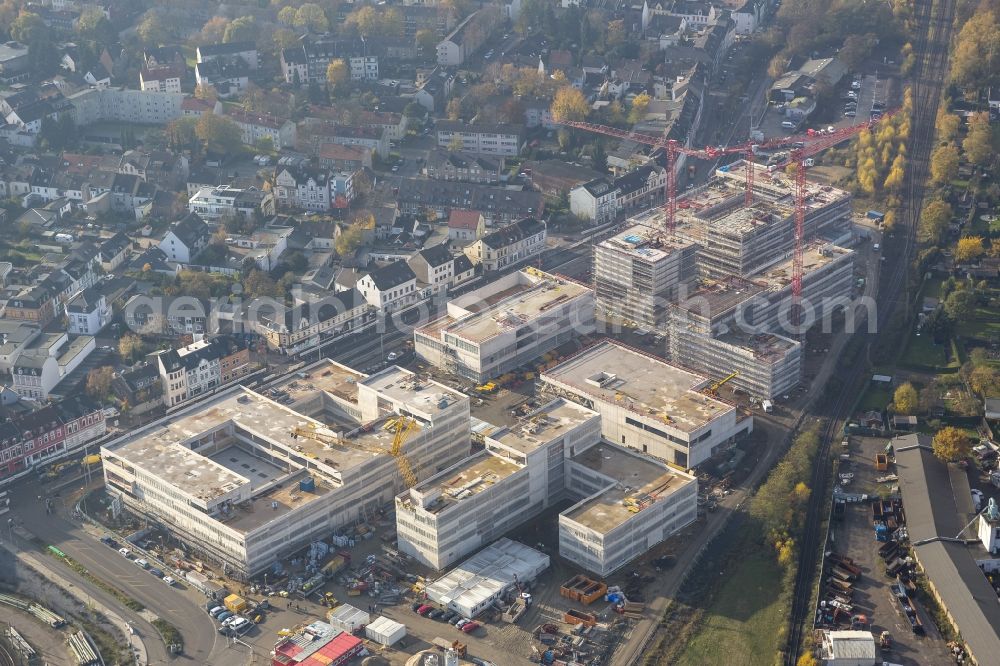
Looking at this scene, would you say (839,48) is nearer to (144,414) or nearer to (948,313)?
(948,313)

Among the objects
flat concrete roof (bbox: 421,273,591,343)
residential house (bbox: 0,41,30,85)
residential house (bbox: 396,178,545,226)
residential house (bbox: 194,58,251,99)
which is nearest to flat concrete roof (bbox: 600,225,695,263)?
flat concrete roof (bbox: 421,273,591,343)

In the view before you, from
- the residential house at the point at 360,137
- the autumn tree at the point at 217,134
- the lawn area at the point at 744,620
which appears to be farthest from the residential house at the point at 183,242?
the lawn area at the point at 744,620

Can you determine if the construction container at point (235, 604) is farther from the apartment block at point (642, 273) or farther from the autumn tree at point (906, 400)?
the autumn tree at point (906, 400)

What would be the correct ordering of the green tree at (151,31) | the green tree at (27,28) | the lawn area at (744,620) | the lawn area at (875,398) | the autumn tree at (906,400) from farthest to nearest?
the green tree at (151,31) → the green tree at (27,28) → the lawn area at (875,398) → the autumn tree at (906,400) → the lawn area at (744,620)

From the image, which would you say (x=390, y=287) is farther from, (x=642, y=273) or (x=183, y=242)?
(x=183, y=242)

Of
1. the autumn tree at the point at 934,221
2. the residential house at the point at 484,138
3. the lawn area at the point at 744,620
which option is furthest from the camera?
the residential house at the point at 484,138

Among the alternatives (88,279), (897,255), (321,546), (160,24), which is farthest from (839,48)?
(321,546)

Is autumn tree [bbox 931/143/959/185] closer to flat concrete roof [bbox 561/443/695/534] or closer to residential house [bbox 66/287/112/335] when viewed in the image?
flat concrete roof [bbox 561/443/695/534]
